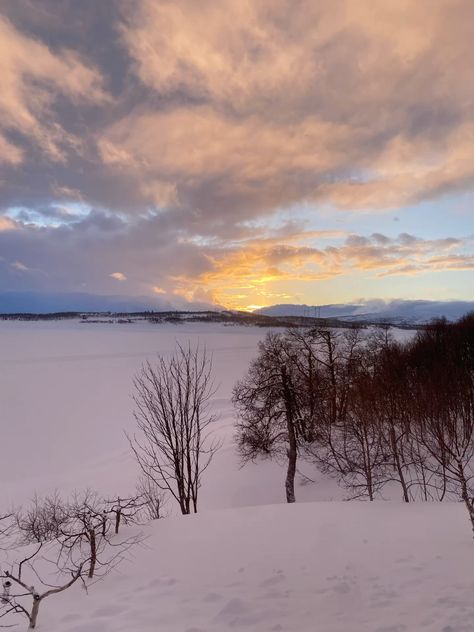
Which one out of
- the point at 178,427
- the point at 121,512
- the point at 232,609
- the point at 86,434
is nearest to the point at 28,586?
the point at 121,512

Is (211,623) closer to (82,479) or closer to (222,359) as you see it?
(82,479)

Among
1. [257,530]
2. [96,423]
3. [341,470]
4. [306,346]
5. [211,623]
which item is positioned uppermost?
[306,346]

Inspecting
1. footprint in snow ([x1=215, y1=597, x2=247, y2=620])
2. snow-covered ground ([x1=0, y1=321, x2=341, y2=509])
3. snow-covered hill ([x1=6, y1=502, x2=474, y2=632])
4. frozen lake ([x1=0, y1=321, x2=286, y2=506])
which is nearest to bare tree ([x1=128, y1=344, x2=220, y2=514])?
snow-covered ground ([x1=0, y1=321, x2=341, y2=509])

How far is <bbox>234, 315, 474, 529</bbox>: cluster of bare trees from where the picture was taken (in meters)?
15.0

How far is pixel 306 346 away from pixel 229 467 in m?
8.13

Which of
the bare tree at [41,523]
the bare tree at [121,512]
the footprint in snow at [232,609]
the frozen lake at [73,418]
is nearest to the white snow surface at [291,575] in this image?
the footprint in snow at [232,609]

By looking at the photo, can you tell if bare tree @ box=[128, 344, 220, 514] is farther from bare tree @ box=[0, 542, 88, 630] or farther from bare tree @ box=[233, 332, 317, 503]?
bare tree @ box=[0, 542, 88, 630]

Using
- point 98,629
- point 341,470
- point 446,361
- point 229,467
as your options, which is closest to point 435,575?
point 98,629

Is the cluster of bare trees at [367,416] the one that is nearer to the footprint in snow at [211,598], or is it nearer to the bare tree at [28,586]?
the footprint in snow at [211,598]

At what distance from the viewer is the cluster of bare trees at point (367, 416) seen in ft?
49.4

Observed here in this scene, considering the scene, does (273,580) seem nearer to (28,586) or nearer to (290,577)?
(290,577)

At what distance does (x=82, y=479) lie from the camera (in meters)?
19.8

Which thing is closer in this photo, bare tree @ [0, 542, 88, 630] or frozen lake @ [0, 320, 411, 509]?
bare tree @ [0, 542, 88, 630]

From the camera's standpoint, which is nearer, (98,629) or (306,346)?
(98,629)
